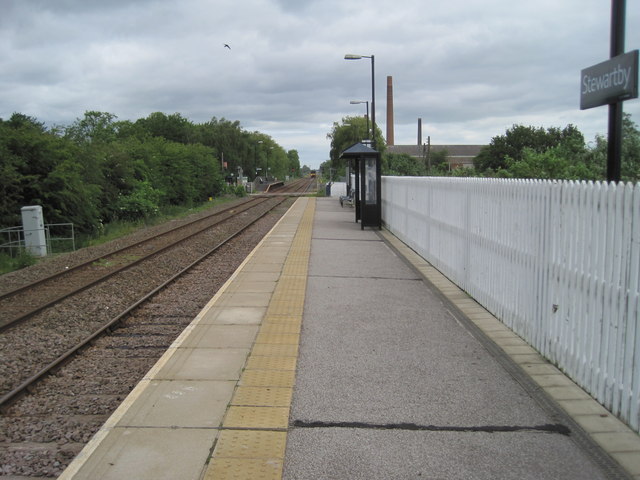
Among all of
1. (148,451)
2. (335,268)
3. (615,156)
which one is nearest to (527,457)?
(148,451)

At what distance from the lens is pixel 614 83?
16.3ft

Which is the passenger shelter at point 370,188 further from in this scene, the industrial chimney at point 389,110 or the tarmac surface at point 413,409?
the industrial chimney at point 389,110

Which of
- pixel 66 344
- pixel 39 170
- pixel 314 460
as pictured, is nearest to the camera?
pixel 314 460

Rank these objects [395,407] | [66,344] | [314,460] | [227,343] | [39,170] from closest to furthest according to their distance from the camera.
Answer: [314,460] → [395,407] → [227,343] → [66,344] → [39,170]

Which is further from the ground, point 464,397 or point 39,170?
point 39,170

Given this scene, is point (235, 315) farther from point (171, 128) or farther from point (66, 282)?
point (171, 128)

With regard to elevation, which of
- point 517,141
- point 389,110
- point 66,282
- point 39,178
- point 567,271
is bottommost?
point 66,282

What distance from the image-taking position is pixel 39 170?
21672mm

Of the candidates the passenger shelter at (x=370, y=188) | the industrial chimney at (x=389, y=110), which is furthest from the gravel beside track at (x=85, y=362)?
the industrial chimney at (x=389, y=110)

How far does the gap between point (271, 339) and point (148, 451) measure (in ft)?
9.00

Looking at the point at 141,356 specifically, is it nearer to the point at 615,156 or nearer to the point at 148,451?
the point at 148,451

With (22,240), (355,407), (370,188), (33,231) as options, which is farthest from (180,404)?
(370,188)

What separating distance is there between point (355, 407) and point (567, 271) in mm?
2235

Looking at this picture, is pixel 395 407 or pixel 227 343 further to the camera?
pixel 227 343
